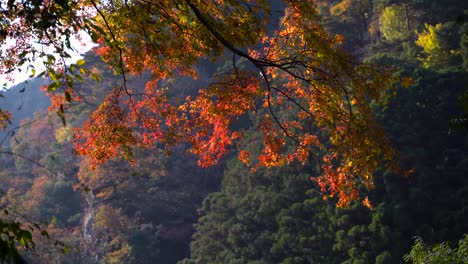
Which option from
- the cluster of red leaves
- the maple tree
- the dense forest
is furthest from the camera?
the dense forest

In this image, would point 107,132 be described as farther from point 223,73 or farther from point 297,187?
point 297,187

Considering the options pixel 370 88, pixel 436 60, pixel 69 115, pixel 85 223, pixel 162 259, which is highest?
pixel 69 115

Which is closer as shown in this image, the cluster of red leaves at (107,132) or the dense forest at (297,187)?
the cluster of red leaves at (107,132)

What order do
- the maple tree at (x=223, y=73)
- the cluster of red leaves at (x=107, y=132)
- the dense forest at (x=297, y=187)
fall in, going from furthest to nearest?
the dense forest at (x=297, y=187), the cluster of red leaves at (x=107, y=132), the maple tree at (x=223, y=73)

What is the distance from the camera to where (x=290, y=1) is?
6129 millimetres

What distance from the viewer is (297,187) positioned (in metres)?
18.3

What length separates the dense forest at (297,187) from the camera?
14445 mm

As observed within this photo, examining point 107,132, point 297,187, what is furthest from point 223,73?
point 297,187

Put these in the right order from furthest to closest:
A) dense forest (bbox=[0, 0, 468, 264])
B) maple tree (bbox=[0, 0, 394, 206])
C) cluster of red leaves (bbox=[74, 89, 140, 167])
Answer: dense forest (bbox=[0, 0, 468, 264]) < cluster of red leaves (bbox=[74, 89, 140, 167]) < maple tree (bbox=[0, 0, 394, 206])

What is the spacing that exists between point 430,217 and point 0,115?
13.8 meters

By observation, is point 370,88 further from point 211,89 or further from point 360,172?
point 211,89

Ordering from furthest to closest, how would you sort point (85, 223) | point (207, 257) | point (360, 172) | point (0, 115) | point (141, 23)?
point (85, 223) < point (207, 257) < point (360, 172) < point (141, 23) < point (0, 115)

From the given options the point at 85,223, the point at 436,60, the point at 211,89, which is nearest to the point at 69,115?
the point at 85,223

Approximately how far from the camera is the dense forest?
14.4 m
